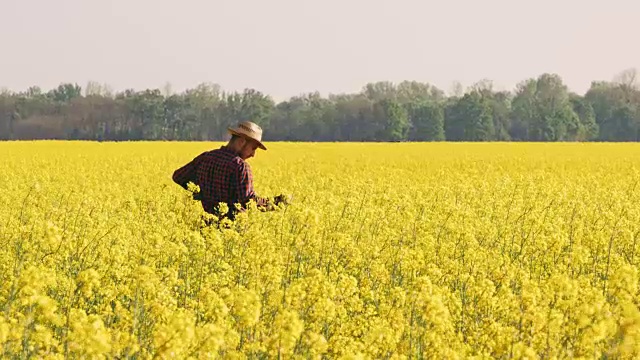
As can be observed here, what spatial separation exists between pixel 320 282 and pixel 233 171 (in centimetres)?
347

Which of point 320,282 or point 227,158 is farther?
point 227,158

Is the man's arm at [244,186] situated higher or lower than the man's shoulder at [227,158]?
lower

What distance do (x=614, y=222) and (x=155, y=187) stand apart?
323 inches

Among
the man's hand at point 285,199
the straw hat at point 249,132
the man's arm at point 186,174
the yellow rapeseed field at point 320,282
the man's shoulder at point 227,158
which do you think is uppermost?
the straw hat at point 249,132

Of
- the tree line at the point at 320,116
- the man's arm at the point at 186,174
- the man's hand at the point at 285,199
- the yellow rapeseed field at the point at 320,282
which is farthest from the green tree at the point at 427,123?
the man's hand at the point at 285,199

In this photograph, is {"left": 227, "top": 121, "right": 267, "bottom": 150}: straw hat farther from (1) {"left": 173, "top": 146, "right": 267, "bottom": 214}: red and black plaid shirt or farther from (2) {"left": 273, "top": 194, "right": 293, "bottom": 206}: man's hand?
(2) {"left": 273, "top": 194, "right": 293, "bottom": 206}: man's hand

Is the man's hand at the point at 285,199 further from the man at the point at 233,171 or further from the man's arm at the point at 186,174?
the man's arm at the point at 186,174

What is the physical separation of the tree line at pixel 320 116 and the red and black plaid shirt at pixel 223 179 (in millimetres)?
57952

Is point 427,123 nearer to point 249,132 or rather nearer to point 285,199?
point 249,132

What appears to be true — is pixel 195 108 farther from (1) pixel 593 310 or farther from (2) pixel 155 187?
(1) pixel 593 310

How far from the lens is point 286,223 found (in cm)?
775

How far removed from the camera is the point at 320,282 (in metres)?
4.12

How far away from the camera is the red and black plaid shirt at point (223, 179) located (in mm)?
7457

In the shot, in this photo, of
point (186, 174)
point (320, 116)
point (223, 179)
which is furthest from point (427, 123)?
point (223, 179)
